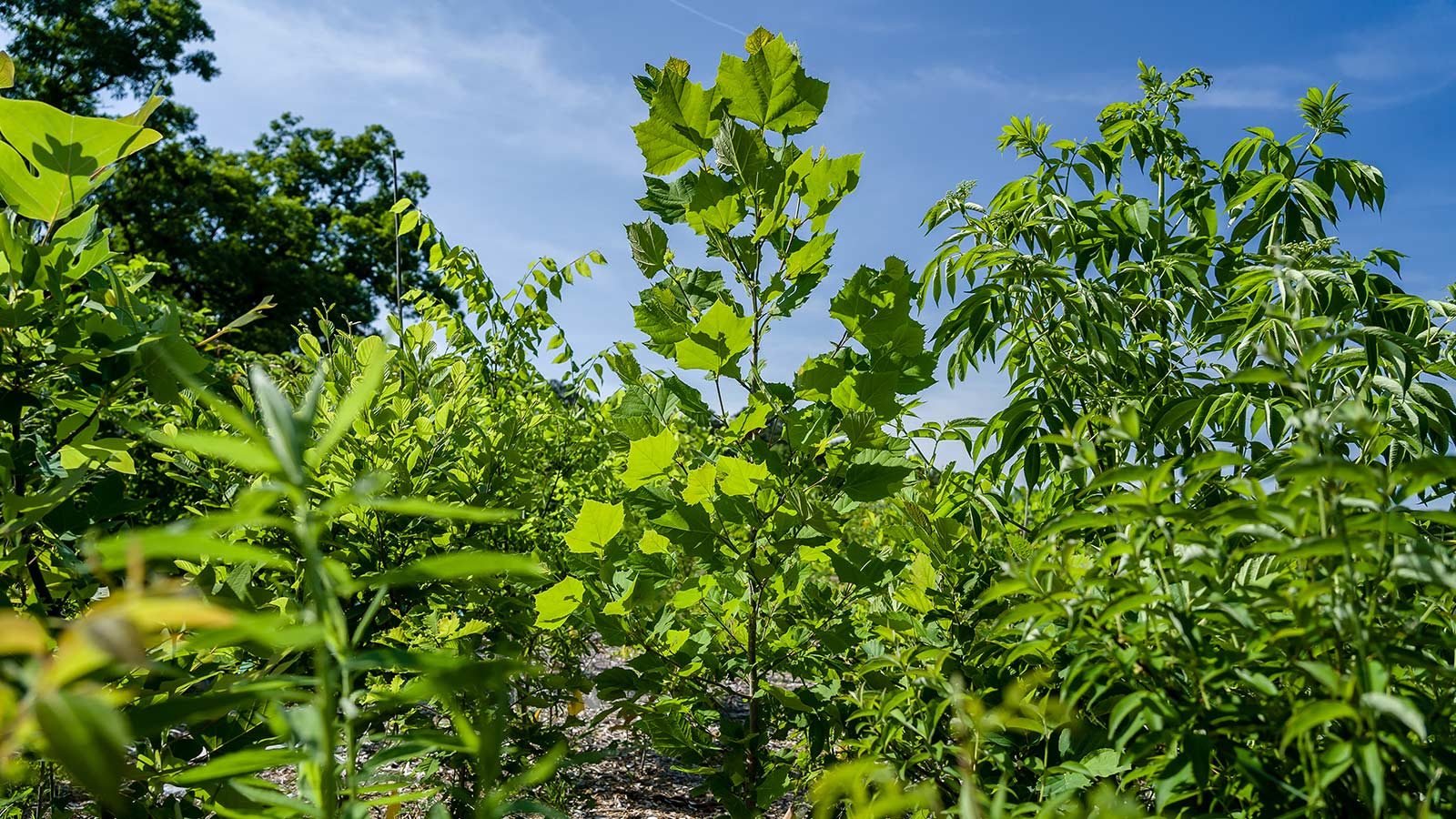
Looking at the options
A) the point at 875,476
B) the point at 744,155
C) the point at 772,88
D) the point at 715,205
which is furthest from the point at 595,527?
the point at 772,88

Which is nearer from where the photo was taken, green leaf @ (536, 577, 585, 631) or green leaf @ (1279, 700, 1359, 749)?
green leaf @ (1279, 700, 1359, 749)

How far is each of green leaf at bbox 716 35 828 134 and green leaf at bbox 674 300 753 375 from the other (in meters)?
0.39

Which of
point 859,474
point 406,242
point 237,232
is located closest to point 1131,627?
point 859,474

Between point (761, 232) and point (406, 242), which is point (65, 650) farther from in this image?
point (406, 242)

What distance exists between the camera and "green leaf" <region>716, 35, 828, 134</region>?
1537mm

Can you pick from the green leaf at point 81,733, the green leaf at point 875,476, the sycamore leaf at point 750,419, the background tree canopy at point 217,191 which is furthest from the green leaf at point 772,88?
the background tree canopy at point 217,191

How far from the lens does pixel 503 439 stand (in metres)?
2.57

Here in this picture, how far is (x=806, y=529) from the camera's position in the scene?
1521mm

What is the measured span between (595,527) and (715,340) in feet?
1.33

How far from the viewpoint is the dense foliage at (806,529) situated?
1.85ft

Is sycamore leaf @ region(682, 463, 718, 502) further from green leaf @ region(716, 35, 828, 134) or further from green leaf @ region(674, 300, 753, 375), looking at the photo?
green leaf @ region(716, 35, 828, 134)

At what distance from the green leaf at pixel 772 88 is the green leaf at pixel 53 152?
3.04ft

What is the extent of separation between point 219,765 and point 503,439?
2.07m

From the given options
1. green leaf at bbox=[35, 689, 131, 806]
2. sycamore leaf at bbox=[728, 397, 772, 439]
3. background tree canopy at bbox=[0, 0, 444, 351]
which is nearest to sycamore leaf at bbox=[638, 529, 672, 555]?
sycamore leaf at bbox=[728, 397, 772, 439]
